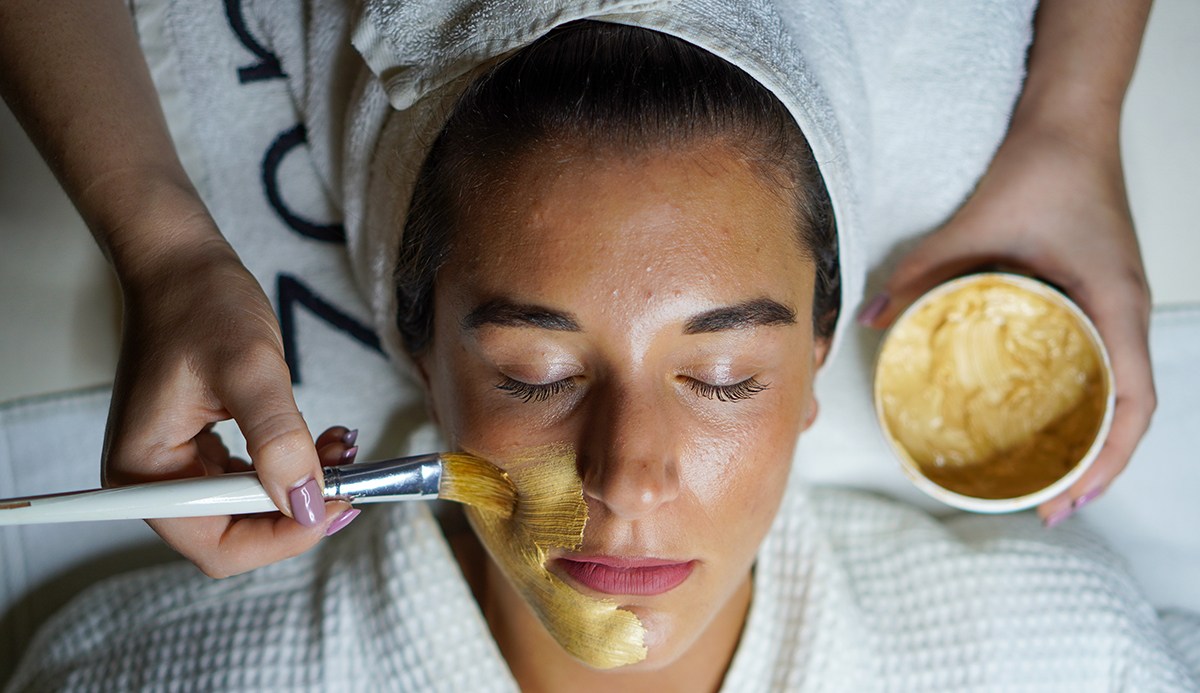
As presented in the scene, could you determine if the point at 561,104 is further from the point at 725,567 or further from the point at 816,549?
the point at 816,549

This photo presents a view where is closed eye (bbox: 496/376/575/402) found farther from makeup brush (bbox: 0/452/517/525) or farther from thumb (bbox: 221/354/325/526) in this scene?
thumb (bbox: 221/354/325/526)

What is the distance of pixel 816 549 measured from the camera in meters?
1.27

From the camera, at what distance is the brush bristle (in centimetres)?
84

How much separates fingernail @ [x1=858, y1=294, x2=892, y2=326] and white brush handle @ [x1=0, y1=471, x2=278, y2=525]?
965mm

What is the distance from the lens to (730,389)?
2.83 feet

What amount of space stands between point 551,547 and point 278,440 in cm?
34

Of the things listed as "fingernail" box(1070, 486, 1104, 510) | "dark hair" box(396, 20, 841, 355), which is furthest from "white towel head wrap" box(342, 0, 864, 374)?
"fingernail" box(1070, 486, 1104, 510)

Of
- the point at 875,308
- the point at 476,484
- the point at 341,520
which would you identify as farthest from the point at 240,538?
the point at 875,308

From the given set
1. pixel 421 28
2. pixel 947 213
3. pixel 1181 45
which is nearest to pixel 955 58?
pixel 947 213

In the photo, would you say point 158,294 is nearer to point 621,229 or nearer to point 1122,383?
point 621,229

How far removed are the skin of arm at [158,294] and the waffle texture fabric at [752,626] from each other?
0.41 m

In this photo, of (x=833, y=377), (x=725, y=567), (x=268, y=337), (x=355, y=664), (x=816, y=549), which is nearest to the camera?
(x=268, y=337)

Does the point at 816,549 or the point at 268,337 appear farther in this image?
the point at 816,549

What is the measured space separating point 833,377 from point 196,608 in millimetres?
1169
